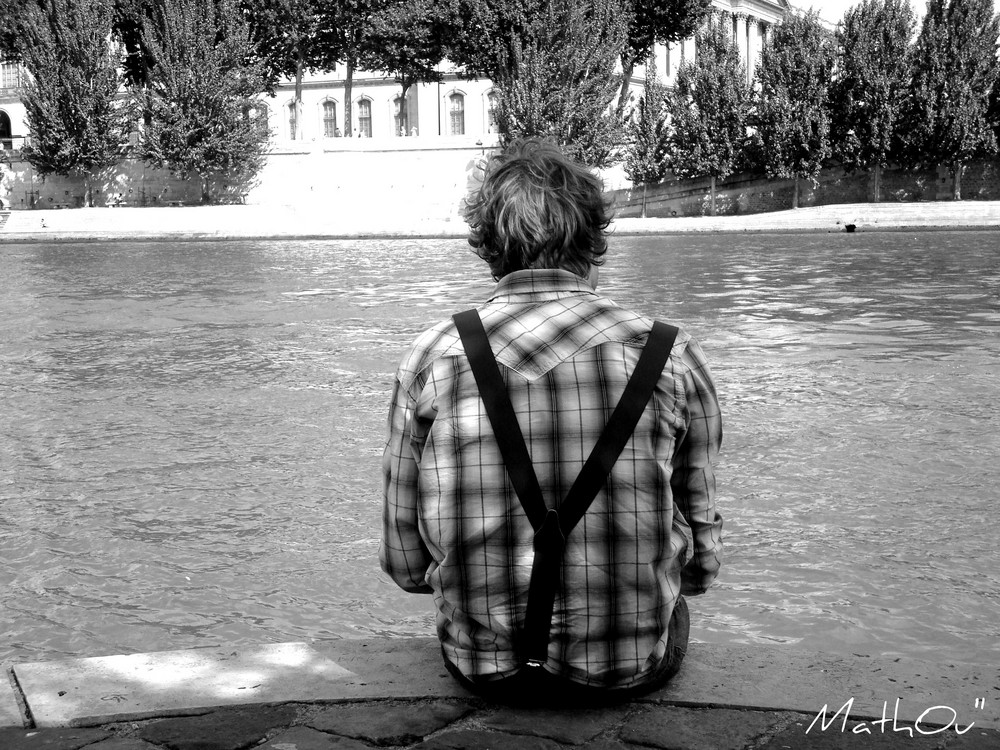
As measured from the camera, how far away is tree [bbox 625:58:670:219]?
49094 mm

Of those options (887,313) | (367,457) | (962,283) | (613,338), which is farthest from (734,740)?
(962,283)

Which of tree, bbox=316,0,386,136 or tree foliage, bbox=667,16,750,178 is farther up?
tree, bbox=316,0,386,136

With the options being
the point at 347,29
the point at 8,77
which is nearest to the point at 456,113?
the point at 347,29

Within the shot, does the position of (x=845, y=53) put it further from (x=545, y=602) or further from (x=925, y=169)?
(x=545, y=602)

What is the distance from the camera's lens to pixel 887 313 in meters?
14.5

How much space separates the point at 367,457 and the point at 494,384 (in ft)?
16.6

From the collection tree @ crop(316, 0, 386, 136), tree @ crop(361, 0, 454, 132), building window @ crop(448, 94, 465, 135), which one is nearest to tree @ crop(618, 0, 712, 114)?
tree @ crop(361, 0, 454, 132)

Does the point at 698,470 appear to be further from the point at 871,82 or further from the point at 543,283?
the point at 871,82

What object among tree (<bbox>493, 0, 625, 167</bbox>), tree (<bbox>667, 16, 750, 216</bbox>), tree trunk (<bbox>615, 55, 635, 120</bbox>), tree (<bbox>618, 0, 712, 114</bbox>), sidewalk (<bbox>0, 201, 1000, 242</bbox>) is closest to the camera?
sidewalk (<bbox>0, 201, 1000, 242</bbox>)

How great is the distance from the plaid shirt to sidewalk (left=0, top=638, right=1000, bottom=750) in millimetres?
128

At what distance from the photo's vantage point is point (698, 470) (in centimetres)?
261

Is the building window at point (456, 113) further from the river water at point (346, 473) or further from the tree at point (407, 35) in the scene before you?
the river water at point (346, 473)

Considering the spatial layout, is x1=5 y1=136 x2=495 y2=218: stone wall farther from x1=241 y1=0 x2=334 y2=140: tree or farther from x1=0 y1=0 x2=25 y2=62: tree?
x1=0 y1=0 x2=25 y2=62: tree

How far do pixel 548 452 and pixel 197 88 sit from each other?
49.1 meters
